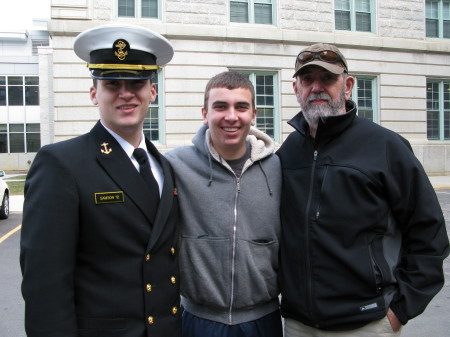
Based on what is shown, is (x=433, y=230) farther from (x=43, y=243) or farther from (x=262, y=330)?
(x=43, y=243)

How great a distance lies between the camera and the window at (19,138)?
111 ft

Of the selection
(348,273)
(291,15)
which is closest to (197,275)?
(348,273)

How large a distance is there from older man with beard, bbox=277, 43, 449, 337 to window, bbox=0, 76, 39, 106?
1427 inches

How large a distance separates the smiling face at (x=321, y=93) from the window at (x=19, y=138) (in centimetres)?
3474

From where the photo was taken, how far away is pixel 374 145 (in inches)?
97.2

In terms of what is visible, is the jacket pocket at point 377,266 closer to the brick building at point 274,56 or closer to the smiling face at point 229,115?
the smiling face at point 229,115

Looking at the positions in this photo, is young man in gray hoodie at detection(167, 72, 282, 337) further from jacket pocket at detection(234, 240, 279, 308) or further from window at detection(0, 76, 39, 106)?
window at detection(0, 76, 39, 106)

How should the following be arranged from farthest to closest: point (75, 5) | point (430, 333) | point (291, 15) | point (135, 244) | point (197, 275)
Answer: point (291, 15), point (75, 5), point (430, 333), point (197, 275), point (135, 244)

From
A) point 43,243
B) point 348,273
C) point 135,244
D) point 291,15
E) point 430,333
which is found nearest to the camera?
point 43,243

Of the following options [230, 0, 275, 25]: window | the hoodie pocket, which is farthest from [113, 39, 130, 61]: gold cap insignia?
[230, 0, 275, 25]: window

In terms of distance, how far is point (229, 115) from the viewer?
2.57m

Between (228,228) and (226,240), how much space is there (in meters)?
0.07

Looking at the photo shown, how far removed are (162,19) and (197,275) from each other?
48.2 feet

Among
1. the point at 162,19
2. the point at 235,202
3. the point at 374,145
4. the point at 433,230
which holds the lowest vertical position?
the point at 433,230
